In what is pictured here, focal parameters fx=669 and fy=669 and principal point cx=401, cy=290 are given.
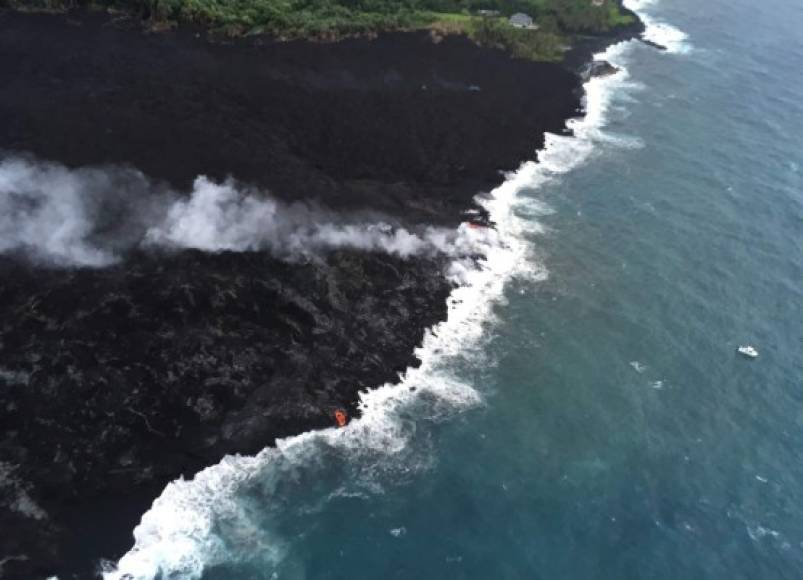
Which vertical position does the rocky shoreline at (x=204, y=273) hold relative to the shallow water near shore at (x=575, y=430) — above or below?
above

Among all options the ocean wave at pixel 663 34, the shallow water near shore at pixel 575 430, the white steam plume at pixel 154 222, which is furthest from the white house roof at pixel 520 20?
the white steam plume at pixel 154 222

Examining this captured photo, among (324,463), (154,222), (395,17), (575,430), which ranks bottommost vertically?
(575,430)

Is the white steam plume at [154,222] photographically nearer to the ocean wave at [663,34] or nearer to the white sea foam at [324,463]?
the white sea foam at [324,463]

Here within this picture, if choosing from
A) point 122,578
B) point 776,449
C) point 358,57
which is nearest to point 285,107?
point 358,57

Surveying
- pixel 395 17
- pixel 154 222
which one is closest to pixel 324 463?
pixel 154 222

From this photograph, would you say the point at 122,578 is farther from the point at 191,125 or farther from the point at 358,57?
the point at 358,57

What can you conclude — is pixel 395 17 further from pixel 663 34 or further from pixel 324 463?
pixel 324 463
